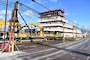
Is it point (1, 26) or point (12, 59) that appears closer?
point (12, 59)

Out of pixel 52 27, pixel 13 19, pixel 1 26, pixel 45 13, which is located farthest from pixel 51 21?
pixel 13 19

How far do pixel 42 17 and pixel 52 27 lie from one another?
12.0 m

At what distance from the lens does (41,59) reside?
17.0 metres

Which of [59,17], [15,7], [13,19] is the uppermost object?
[59,17]

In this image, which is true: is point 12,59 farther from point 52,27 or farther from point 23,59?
point 52,27

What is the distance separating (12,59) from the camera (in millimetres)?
16328

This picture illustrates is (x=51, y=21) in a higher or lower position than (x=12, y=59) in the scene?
higher

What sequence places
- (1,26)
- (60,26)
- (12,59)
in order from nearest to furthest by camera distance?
(12,59)
(1,26)
(60,26)

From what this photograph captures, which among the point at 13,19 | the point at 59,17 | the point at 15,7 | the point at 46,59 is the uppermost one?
the point at 59,17

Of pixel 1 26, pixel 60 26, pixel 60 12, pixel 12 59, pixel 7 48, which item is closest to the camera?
pixel 12 59

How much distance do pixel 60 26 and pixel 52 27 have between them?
5.17 m

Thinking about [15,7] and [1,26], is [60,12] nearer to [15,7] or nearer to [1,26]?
[1,26]

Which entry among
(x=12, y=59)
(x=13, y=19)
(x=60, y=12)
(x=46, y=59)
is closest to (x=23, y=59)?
(x=12, y=59)

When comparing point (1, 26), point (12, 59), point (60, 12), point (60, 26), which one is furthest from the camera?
point (60, 12)
